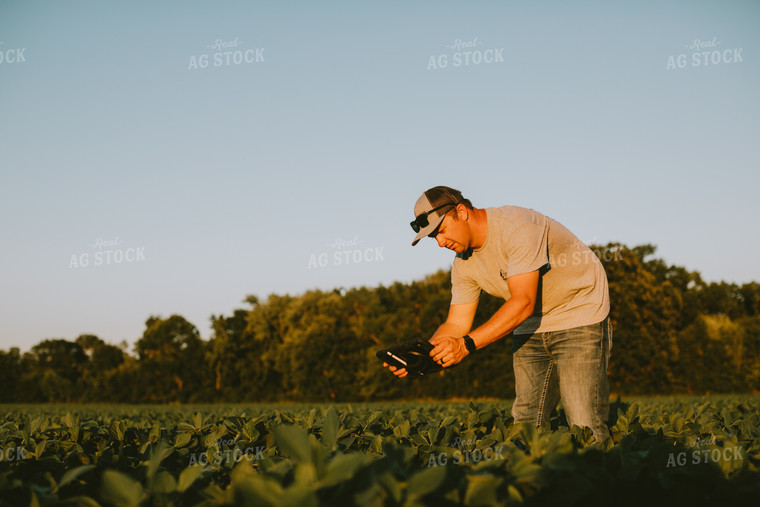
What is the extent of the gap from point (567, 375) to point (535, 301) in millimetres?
667

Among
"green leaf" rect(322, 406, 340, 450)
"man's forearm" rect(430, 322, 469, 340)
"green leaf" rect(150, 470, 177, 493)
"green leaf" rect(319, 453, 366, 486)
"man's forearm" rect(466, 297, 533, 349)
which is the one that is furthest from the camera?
"man's forearm" rect(430, 322, 469, 340)

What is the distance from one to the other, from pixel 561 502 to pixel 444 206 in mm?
2777

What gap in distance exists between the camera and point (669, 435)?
3973 millimetres

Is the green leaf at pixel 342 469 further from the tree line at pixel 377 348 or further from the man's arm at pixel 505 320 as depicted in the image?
the tree line at pixel 377 348

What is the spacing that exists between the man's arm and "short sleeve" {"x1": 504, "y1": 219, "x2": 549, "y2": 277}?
5 centimetres

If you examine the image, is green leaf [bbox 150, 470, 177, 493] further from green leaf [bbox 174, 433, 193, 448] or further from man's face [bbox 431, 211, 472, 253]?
man's face [bbox 431, 211, 472, 253]

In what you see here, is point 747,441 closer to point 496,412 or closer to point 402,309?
point 496,412

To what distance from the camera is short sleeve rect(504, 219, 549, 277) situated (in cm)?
404

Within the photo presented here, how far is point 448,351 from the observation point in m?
4.07

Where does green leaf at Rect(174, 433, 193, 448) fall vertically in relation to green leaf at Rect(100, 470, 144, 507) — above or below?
below

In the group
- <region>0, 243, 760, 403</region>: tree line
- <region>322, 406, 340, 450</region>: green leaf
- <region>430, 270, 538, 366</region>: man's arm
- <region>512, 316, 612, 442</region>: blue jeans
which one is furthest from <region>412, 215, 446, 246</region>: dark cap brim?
<region>0, 243, 760, 403</region>: tree line

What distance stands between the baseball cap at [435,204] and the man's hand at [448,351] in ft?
2.69

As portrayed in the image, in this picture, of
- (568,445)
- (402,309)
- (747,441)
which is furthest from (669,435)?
(402,309)

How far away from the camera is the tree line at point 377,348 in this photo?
35750 mm
